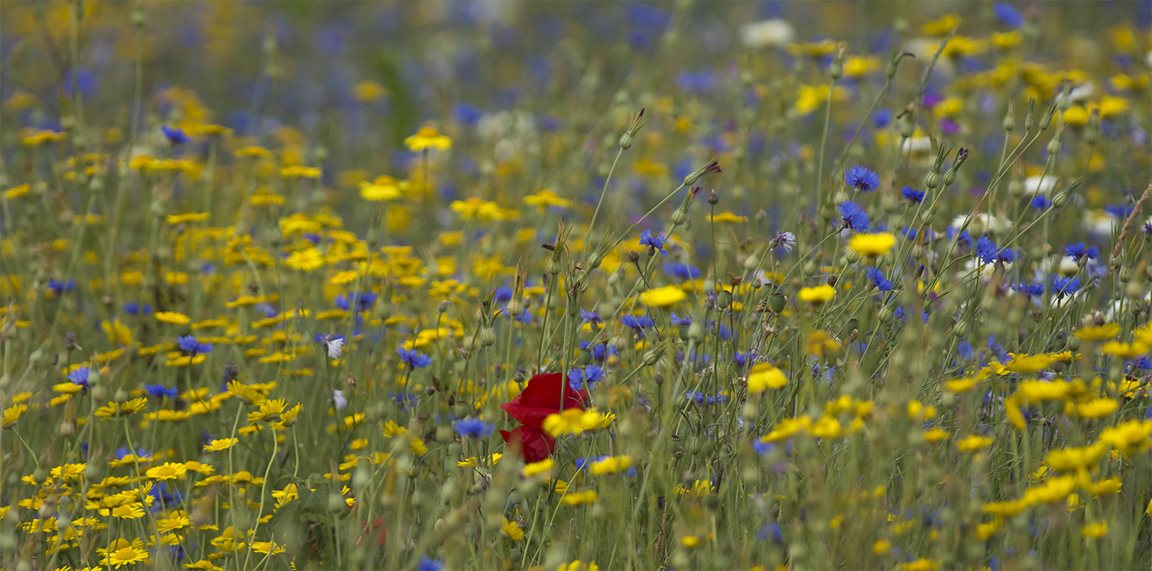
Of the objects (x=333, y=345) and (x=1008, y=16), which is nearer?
(x=333, y=345)

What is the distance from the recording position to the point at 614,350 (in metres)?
2.31

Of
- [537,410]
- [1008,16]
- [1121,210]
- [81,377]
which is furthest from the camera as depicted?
[1008,16]

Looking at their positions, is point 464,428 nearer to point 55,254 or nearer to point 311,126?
point 55,254

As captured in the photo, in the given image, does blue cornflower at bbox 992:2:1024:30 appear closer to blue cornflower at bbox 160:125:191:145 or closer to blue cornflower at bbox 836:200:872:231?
blue cornflower at bbox 836:200:872:231

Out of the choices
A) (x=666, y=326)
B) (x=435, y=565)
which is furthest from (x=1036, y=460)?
(x=435, y=565)

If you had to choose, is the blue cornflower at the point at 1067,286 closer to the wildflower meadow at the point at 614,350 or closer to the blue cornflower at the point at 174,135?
the wildflower meadow at the point at 614,350

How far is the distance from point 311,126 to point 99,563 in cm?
444

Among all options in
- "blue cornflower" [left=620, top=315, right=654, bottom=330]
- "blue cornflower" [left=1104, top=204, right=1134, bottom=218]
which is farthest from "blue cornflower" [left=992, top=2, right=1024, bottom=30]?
"blue cornflower" [left=620, top=315, right=654, bottom=330]

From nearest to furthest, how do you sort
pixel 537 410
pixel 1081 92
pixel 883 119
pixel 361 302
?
pixel 537 410 < pixel 361 302 < pixel 1081 92 < pixel 883 119

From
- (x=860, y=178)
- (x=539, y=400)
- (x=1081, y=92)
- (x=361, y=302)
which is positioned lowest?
(x=361, y=302)

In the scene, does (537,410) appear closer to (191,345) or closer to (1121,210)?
(191,345)

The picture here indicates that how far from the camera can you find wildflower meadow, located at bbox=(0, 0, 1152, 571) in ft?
5.57

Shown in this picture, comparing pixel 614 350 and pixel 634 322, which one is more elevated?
pixel 634 322

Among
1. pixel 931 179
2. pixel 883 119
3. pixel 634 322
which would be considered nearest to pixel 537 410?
pixel 634 322
